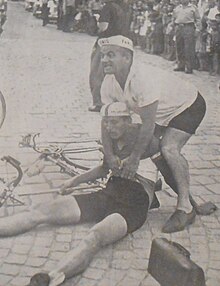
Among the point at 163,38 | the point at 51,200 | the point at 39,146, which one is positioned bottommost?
the point at 51,200

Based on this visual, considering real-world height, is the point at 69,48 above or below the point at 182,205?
above

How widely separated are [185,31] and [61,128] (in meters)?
0.47

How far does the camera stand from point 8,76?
1953 millimetres

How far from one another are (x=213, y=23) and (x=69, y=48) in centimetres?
44

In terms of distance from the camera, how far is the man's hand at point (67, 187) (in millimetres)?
1961

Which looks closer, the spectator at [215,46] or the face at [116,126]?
the face at [116,126]

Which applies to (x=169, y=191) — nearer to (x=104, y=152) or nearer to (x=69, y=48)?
(x=104, y=152)

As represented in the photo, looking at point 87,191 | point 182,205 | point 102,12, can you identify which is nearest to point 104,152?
point 87,191

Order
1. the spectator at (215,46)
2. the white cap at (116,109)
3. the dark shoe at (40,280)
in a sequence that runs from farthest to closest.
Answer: the spectator at (215,46), the white cap at (116,109), the dark shoe at (40,280)

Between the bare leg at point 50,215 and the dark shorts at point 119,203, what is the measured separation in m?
0.03

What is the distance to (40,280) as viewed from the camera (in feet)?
5.94

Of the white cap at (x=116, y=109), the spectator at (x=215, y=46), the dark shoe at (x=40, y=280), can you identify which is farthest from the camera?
the spectator at (x=215, y=46)

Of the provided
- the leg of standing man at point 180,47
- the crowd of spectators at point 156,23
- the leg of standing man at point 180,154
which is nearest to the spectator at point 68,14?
the crowd of spectators at point 156,23

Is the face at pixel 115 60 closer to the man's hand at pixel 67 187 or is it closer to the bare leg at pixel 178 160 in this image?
the bare leg at pixel 178 160
